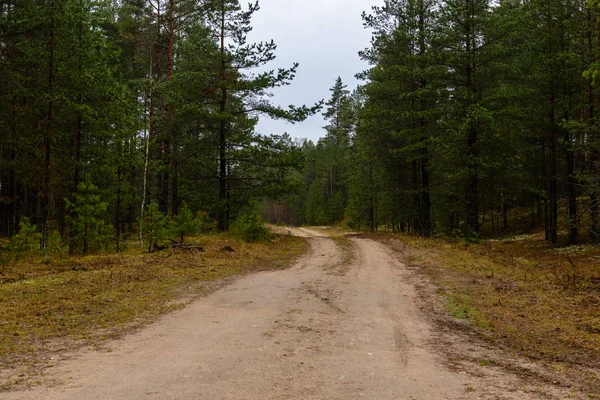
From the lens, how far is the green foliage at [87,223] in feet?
48.2

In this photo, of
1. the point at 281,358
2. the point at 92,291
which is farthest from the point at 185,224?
the point at 281,358

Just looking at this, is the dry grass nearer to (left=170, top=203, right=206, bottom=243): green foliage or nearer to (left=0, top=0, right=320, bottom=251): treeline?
(left=170, top=203, right=206, bottom=243): green foliage

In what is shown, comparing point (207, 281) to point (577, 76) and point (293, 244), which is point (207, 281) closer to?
point (293, 244)

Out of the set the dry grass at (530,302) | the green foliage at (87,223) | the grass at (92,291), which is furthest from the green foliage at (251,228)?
the dry grass at (530,302)

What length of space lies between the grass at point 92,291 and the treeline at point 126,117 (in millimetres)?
2462

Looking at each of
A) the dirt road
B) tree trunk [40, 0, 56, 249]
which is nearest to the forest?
tree trunk [40, 0, 56, 249]

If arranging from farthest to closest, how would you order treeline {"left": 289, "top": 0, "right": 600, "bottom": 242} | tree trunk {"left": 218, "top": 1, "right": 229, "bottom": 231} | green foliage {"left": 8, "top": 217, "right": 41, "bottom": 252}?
1. tree trunk {"left": 218, "top": 1, "right": 229, "bottom": 231}
2. treeline {"left": 289, "top": 0, "right": 600, "bottom": 242}
3. green foliage {"left": 8, "top": 217, "right": 41, "bottom": 252}

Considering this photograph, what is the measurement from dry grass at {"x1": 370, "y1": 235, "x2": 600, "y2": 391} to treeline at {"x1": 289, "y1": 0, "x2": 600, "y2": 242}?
4.54 meters

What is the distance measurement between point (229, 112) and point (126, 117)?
6592 mm

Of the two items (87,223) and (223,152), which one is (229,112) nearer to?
(223,152)

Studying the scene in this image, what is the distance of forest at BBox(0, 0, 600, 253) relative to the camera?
53.3 feet

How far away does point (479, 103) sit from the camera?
20.1m

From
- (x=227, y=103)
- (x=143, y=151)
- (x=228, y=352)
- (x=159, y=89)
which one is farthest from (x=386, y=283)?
(x=227, y=103)

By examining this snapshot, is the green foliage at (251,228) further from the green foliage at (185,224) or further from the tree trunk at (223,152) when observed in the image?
the green foliage at (185,224)
